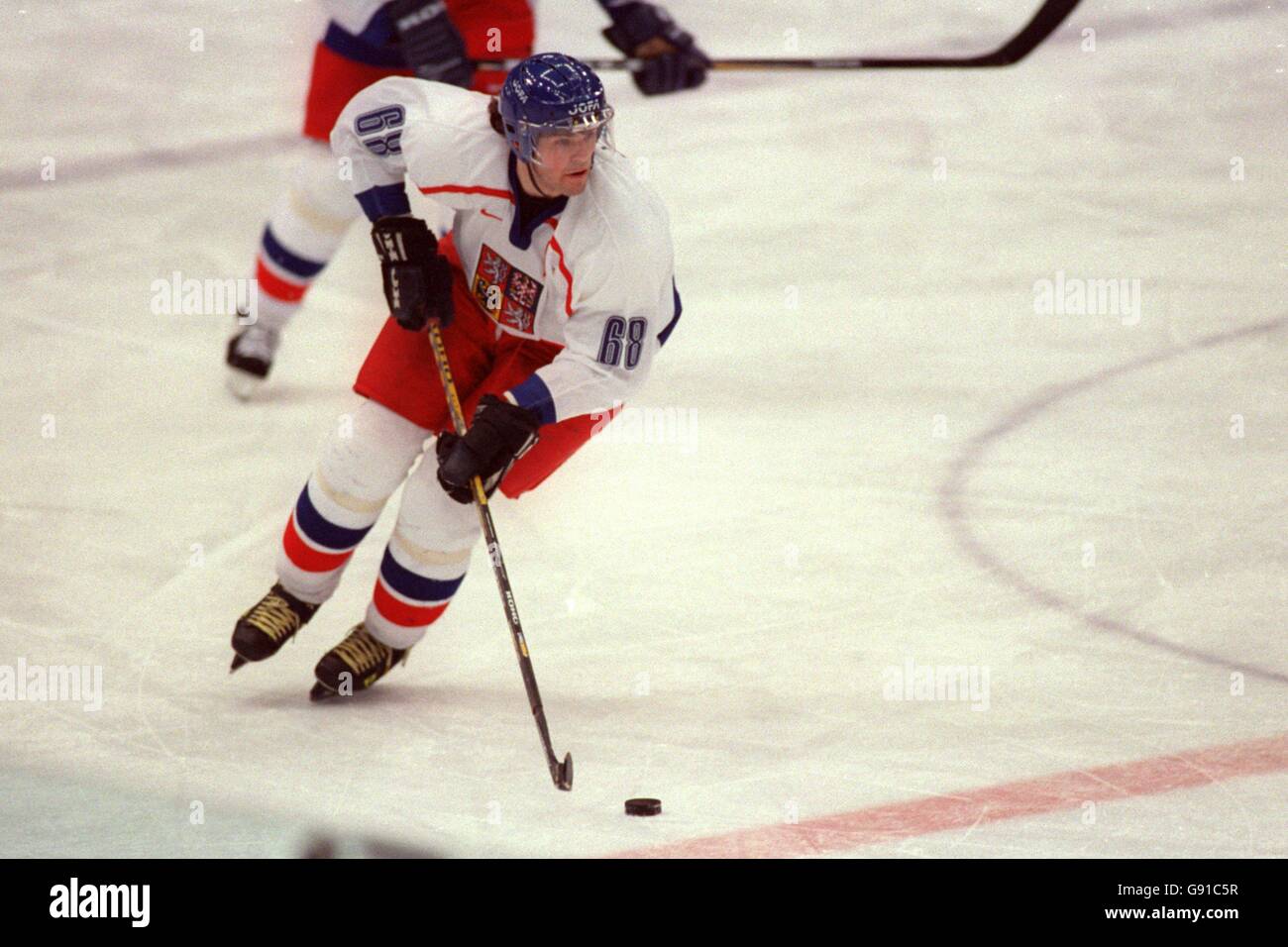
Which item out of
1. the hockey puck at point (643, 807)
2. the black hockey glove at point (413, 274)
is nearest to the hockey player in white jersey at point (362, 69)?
the black hockey glove at point (413, 274)

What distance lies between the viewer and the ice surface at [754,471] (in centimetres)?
345

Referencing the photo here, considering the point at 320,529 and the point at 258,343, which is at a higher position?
the point at 320,529

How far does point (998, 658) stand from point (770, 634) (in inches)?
17.4

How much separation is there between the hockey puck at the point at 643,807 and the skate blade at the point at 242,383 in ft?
7.35

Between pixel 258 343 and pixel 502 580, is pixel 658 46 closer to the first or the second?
pixel 258 343

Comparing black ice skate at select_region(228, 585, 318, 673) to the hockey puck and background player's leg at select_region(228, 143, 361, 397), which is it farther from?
background player's leg at select_region(228, 143, 361, 397)

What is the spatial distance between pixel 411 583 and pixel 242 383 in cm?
169

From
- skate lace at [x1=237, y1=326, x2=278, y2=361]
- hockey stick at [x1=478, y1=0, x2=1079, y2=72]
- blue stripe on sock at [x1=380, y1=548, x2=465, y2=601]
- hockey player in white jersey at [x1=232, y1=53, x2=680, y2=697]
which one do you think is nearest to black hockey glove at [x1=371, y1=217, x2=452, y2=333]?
hockey player in white jersey at [x1=232, y1=53, x2=680, y2=697]

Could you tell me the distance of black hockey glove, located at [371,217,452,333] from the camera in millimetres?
3533

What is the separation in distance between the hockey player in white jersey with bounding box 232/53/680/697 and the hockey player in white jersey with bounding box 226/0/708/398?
977mm

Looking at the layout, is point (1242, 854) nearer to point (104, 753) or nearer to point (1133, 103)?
point (104, 753)

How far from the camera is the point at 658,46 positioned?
4973 millimetres

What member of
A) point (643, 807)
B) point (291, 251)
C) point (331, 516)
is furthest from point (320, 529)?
point (291, 251)

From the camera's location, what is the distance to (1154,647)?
12.9ft
